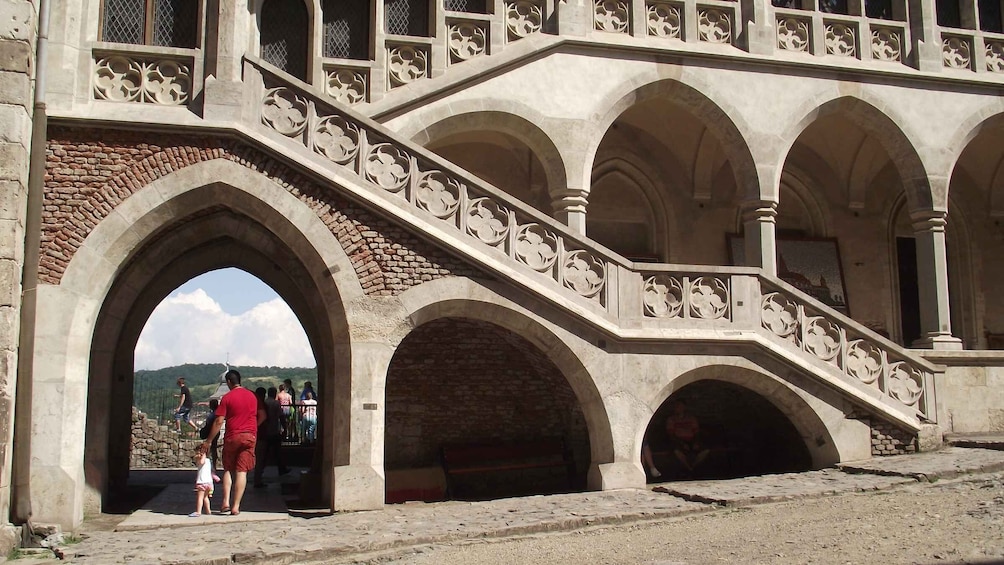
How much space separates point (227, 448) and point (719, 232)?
31.9ft

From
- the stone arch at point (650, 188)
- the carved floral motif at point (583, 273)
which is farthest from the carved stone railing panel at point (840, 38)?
the carved floral motif at point (583, 273)

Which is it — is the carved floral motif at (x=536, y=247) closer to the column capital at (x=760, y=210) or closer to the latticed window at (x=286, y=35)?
the column capital at (x=760, y=210)

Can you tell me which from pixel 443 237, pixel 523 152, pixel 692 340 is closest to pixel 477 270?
pixel 443 237

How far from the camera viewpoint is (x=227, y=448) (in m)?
10.1

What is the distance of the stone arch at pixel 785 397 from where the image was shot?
11.0 metres

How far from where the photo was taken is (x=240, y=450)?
10094mm

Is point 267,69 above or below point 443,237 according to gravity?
above

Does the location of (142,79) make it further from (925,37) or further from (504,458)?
(925,37)

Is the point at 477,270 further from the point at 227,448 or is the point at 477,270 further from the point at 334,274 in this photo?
the point at 227,448

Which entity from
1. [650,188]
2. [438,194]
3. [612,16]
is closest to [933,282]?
[650,188]

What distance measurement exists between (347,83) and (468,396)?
4.66 m

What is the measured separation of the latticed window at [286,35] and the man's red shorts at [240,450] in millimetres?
5396

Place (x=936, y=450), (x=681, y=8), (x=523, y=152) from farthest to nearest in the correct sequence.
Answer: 1. (x=523, y=152)
2. (x=681, y=8)
3. (x=936, y=450)

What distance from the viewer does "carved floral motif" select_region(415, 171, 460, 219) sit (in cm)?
1027
